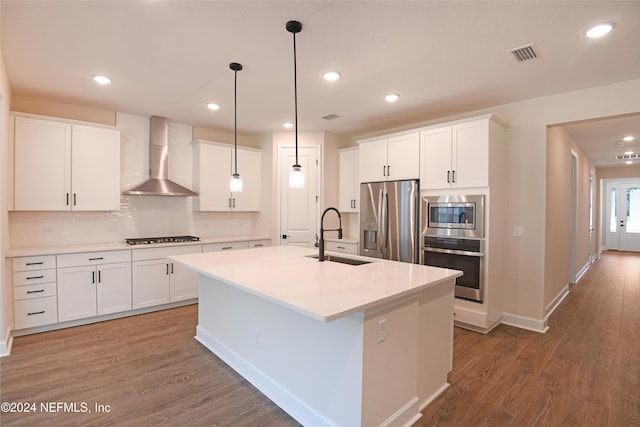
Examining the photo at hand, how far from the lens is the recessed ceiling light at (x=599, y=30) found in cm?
212

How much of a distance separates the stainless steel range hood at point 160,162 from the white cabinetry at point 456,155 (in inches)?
127

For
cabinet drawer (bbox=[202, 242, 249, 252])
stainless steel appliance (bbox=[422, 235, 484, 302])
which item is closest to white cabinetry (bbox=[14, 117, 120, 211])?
cabinet drawer (bbox=[202, 242, 249, 252])

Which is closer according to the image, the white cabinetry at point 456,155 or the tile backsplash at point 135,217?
the white cabinetry at point 456,155

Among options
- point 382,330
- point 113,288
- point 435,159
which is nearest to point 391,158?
point 435,159

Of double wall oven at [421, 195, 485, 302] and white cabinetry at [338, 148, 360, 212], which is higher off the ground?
white cabinetry at [338, 148, 360, 212]

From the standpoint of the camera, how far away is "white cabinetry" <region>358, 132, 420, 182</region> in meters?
4.00

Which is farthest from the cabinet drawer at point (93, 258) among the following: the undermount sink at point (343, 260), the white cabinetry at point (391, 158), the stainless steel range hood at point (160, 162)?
the white cabinetry at point (391, 158)

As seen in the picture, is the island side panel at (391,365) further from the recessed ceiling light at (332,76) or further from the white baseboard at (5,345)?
the white baseboard at (5,345)

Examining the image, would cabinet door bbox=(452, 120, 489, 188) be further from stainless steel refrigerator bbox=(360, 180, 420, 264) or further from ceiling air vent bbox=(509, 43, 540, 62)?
ceiling air vent bbox=(509, 43, 540, 62)

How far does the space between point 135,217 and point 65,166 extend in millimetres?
1053

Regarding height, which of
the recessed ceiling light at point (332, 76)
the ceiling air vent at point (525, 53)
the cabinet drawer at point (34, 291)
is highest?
the recessed ceiling light at point (332, 76)

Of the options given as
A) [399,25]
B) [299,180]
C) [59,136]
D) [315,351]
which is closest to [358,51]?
[399,25]

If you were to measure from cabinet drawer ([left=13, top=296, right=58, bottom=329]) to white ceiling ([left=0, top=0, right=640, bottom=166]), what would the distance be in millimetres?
2274

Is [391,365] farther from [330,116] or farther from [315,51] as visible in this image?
[330,116]
